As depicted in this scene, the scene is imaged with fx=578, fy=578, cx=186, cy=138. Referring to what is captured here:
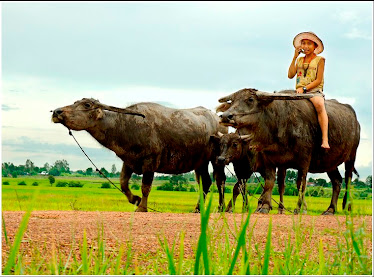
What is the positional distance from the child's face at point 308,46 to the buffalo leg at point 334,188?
255 cm

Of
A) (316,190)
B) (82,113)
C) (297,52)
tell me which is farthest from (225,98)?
(316,190)

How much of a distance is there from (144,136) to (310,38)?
2823mm

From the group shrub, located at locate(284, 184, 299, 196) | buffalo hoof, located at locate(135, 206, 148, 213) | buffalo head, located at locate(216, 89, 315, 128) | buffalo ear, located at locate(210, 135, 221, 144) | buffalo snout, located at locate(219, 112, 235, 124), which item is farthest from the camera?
buffalo ear, located at locate(210, 135, 221, 144)

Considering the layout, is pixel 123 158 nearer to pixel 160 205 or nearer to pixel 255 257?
pixel 160 205

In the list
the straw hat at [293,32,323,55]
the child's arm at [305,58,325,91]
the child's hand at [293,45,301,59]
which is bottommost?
the child's arm at [305,58,325,91]

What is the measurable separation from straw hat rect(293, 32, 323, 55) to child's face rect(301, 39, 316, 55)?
0.05 metres

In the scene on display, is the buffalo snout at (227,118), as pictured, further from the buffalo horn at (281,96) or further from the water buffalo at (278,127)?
the buffalo horn at (281,96)

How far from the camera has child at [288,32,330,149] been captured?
7.84m

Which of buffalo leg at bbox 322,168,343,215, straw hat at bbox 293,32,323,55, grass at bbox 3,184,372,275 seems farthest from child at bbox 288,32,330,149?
grass at bbox 3,184,372,275

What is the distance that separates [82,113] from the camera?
27.5ft

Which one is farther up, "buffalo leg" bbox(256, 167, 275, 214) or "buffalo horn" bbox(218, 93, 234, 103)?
"buffalo horn" bbox(218, 93, 234, 103)

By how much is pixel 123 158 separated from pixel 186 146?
106 centimetres

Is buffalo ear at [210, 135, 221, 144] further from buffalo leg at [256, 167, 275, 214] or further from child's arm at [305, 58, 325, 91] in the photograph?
child's arm at [305, 58, 325, 91]

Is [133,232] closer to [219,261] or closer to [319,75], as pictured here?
[219,261]
